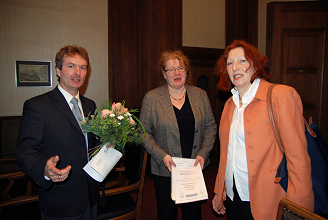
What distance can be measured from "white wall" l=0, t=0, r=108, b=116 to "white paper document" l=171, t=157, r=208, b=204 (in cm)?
282

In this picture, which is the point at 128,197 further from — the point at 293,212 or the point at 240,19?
the point at 240,19

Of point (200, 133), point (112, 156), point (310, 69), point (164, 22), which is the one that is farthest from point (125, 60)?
point (310, 69)

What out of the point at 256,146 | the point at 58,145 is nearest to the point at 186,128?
the point at 256,146

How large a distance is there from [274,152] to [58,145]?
1425 mm

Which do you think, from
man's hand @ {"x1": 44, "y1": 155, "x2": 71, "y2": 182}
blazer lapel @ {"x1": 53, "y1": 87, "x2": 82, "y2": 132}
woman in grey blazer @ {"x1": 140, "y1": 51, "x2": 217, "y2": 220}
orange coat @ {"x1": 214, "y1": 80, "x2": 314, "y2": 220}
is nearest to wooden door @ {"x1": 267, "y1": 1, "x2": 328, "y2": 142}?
woman in grey blazer @ {"x1": 140, "y1": 51, "x2": 217, "y2": 220}

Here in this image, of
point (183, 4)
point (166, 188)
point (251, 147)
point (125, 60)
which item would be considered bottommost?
point (166, 188)

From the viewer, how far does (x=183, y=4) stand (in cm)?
402

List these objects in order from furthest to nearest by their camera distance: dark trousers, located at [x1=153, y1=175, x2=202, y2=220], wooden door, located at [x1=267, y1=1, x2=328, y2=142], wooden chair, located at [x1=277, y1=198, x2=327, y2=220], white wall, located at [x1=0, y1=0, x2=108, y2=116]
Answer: white wall, located at [x1=0, y1=0, x2=108, y2=116]
wooden door, located at [x1=267, y1=1, x2=328, y2=142]
dark trousers, located at [x1=153, y1=175, x2=202, y2=220]
wooden chair, located at [x1=277, y1=198, x2=327, y2=220]

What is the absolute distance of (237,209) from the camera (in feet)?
4.63

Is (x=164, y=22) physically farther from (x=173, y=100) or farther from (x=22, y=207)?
(x=22, y=207)

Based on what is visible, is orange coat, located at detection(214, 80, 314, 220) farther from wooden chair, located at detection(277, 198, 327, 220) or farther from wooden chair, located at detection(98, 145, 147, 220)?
wooden chair, located at detection(98, 145, 147, 220)

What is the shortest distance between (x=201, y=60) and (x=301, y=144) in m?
3.39

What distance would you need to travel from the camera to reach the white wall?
3457 mm

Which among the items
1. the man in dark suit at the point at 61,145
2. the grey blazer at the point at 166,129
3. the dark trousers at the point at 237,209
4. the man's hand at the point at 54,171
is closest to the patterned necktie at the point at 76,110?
Answer: the man in dark suit at the point at 61,145
